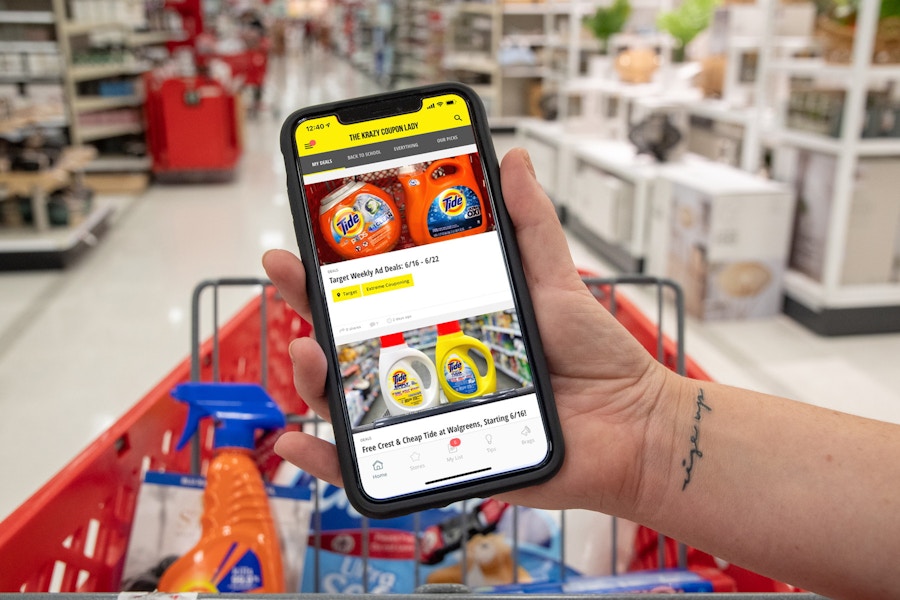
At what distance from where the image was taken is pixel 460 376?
0.84 meters

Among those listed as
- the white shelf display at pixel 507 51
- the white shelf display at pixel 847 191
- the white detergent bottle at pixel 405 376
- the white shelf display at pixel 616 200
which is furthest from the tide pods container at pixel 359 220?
the white shelf display at pixel 507 51

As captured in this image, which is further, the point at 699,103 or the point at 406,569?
the point at 699,103

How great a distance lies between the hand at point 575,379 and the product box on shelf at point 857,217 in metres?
3.00

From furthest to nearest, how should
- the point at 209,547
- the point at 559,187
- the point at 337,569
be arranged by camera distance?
the point at 559,187 → the point at 337,569 → the point at 209,547

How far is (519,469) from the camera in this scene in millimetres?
800

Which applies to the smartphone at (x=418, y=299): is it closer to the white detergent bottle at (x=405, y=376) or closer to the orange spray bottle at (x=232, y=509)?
the white detergent bottle at (x=405, y=376)

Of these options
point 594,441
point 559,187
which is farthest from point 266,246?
point 594,441

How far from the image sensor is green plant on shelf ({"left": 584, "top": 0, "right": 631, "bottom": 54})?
541cm

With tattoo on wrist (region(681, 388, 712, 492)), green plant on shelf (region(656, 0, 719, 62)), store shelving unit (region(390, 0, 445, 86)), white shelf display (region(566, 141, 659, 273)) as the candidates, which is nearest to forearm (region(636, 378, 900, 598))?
tattoo on wrist (region(681, 388, 712, 492))

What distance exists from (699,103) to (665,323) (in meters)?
1.52

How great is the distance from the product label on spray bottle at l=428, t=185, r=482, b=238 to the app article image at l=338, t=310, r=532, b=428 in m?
0.10

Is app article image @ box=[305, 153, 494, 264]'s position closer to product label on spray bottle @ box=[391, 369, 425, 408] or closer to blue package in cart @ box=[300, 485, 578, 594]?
product label on spray bottle @ box=[391, 369, 425, 408]

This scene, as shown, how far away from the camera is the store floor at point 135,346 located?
8.95 feet

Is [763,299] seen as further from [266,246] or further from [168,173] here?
[168,173]
